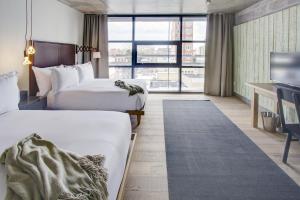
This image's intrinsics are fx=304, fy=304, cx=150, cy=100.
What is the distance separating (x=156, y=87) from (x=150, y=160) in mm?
5798

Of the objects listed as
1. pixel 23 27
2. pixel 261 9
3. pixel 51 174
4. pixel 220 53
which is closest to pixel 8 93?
pixel 23 27

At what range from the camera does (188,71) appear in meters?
8.88

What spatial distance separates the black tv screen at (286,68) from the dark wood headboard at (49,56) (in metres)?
3.88

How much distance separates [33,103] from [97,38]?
4.61 m

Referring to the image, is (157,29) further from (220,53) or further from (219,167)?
(219,167)

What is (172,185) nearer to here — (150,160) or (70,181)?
(150,160)

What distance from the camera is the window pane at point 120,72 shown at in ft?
29.3

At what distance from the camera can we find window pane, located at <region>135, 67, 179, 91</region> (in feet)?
29.4

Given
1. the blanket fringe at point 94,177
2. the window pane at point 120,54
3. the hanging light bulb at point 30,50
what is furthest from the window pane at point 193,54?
the blanket fringe at point 94,177

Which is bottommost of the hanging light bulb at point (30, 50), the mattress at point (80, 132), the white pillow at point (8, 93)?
the mattress at point (80, 132)

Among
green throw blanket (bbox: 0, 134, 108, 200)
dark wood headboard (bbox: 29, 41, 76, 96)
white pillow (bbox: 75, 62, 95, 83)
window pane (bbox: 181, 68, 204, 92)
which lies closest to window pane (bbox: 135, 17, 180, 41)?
window pane (bbox: 181, 68, 204, 92)

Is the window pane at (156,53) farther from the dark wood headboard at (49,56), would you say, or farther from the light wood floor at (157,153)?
the light wood floor at (157,153)

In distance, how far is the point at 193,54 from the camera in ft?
28.9

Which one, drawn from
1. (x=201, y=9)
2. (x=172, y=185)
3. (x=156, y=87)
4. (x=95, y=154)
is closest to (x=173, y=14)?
(x=201, y=9)
